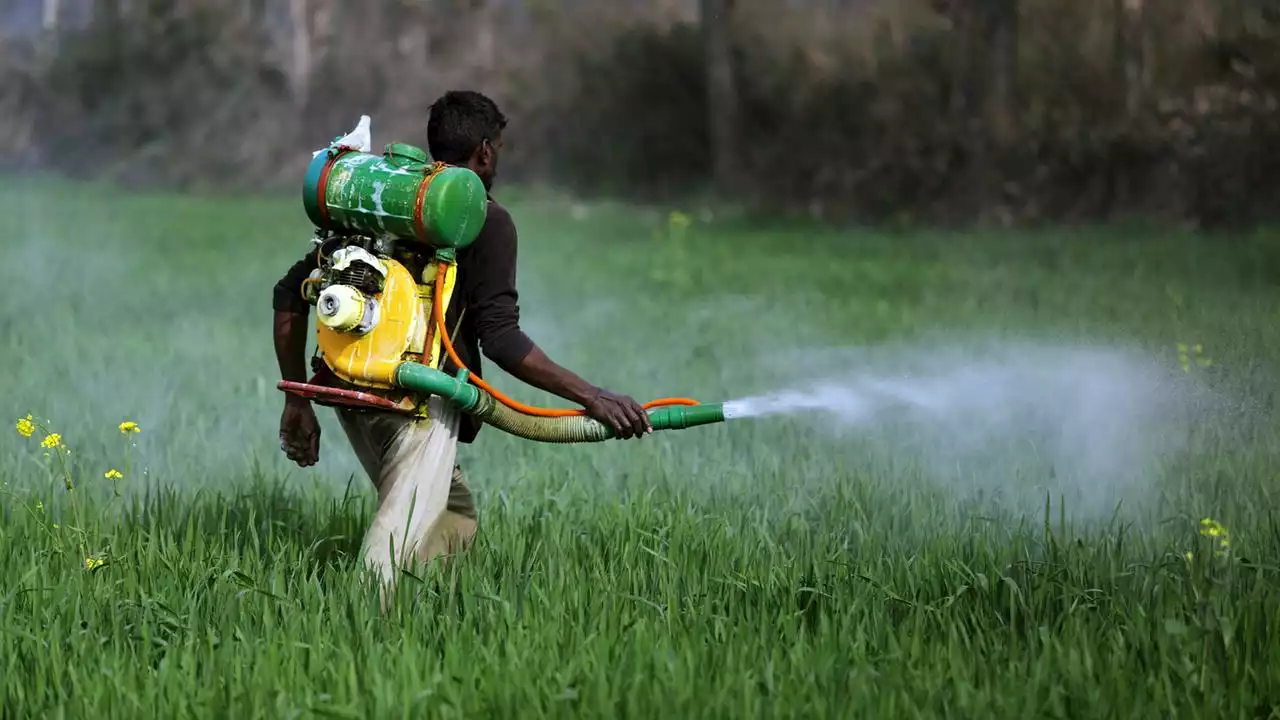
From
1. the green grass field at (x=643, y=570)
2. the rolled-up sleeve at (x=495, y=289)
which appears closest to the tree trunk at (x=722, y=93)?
the green grass field at (x=643, y=570)

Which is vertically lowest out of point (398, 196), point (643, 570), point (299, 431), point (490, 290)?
point (643, 570)

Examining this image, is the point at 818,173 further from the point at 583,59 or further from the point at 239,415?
the point at 239,415

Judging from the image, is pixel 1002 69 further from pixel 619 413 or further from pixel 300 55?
pixel 300 55

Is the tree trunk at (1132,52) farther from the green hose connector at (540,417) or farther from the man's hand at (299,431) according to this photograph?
the man's hand at (299,431)

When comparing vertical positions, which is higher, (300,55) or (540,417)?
(300,55)

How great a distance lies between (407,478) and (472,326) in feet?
1.53

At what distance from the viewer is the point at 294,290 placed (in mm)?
4551

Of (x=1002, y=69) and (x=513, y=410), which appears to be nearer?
(x=513, y=410)

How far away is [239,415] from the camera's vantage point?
8.41m

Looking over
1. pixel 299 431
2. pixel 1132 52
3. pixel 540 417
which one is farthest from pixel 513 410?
pixel 1132 52

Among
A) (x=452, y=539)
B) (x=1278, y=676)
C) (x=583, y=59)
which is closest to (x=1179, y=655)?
(x=1278, y=676)

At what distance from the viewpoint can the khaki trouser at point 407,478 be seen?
4.45 m

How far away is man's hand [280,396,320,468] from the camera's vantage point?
15.3 feet

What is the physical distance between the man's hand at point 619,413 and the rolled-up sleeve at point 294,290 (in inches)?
33.4
